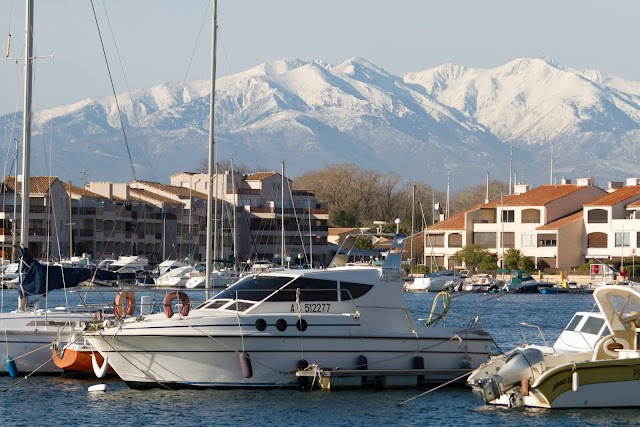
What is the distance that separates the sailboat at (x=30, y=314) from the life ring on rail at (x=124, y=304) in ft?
3.69

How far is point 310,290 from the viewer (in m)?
35.7

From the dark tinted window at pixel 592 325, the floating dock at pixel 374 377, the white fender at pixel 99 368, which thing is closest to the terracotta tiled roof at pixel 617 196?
the dark tinted window at pixel 592 325

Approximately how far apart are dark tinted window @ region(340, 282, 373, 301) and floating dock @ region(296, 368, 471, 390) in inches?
77.1

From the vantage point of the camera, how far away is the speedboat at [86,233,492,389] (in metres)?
34.6

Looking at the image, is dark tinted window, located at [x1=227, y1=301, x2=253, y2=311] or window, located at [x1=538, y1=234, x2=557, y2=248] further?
window, located at [x1=538, y1=234, x2=557, y2=248]

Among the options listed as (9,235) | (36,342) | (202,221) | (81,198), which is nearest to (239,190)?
(202,221)

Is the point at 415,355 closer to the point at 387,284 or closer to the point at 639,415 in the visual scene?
the point at 387,284

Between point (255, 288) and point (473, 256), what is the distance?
86.9m

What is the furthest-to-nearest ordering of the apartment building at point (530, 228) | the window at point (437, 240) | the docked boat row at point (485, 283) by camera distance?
the window at point (437, 240) → the apartment building at point (530, 228) → the docked boat row at point (485, 283)

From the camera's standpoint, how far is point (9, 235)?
390 feet

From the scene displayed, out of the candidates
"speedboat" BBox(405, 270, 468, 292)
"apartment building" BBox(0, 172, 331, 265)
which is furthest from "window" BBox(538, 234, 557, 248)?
"apartment building" BBox(0, 172, 331, 265)

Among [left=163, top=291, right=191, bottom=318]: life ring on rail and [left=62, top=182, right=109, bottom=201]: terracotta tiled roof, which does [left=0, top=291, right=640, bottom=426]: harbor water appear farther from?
[left=62, top=182, right=109, bottom=201]: terracotta tiled roof

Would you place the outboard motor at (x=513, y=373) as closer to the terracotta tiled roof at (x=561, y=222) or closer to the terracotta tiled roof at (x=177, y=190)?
the terracotta tiled roof at (x=561, y=222)

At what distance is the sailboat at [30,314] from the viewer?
38.6 m
